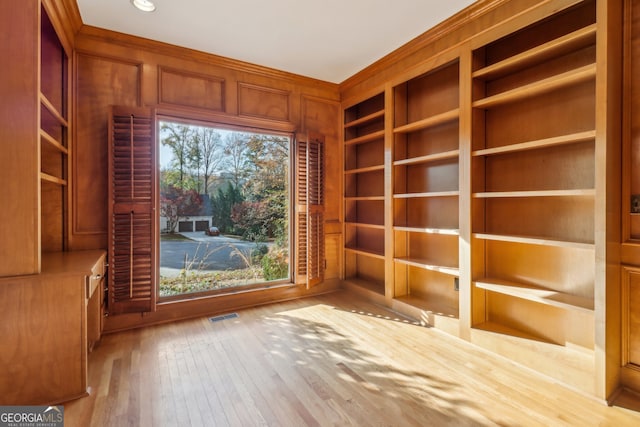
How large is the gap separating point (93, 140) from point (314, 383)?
2.94 meters

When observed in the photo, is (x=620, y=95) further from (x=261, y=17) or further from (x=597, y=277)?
(x=261, y=17)

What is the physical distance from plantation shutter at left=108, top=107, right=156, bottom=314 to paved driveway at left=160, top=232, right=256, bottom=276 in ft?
1.03

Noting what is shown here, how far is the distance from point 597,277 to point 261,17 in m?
3.22

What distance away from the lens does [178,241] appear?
330cm

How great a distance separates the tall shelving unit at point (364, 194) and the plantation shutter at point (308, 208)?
1.67ft

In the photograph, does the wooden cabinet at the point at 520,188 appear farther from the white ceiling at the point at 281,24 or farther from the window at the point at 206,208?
the window at the point at 206,208

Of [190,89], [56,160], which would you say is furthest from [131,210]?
[190,89]

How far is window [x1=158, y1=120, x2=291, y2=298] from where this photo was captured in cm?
325

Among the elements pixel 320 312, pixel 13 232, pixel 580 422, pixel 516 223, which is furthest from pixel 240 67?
pixel 580 422

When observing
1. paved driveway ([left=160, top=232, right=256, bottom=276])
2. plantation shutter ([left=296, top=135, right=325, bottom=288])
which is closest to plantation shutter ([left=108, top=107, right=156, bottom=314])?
paved driveway ([left=160, top=232, right=256, bottom=276])

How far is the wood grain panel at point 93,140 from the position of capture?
2785 millimetres

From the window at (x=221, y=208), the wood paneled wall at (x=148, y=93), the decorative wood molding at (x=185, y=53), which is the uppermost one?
the decorative wood molding at (x=185, y=53)
